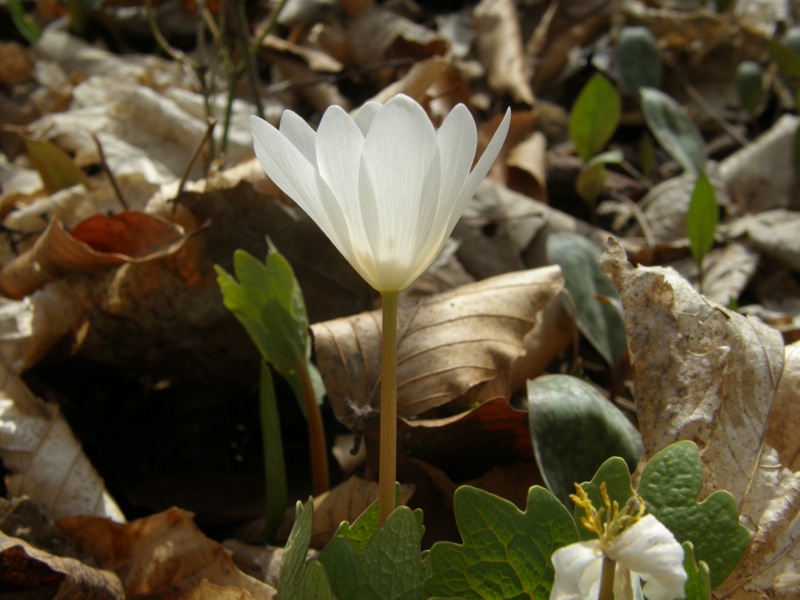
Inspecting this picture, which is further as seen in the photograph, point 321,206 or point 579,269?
point 579,269

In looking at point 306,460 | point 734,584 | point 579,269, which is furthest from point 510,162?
point 734,584

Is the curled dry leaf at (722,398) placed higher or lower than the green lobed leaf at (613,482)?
lower

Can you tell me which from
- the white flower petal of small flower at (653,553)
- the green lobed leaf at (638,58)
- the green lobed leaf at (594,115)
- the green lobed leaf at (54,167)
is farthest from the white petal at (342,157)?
the green lobed leaf at (638,58)

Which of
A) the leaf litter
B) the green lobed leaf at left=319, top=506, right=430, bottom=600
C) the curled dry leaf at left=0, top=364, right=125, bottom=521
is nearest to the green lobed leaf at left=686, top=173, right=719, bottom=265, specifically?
the leaf litter

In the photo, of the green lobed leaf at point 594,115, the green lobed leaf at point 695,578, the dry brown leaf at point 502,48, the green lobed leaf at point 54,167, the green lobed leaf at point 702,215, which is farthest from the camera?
the dry brown leaf at point 502,48

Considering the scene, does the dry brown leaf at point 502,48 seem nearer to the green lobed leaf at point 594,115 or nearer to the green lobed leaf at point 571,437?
the green lobed leaf at point 594,115

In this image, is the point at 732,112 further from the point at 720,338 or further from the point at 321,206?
the point at 321,206
